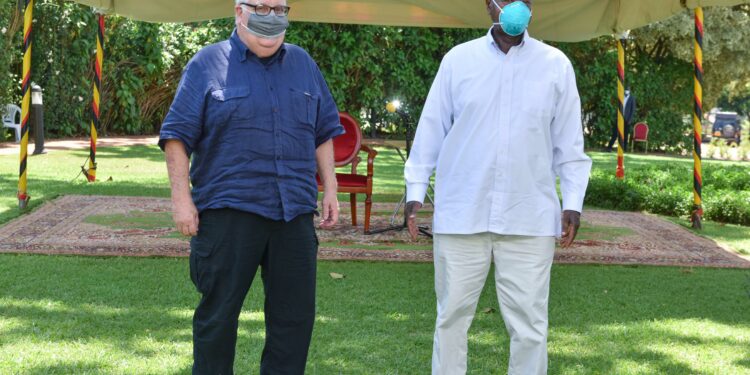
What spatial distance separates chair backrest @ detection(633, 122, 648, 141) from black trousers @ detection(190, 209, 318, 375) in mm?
23119

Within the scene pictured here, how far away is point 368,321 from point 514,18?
8.24ft

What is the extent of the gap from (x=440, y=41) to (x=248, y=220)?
18.5 meters

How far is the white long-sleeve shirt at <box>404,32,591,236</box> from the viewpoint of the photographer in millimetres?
3746

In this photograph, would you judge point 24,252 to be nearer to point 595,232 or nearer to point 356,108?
point 595,232

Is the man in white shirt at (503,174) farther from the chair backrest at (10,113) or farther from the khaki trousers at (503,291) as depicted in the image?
the chair backrest at (10,113)

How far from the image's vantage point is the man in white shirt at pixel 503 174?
3.75 metres

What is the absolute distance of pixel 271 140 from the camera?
11.6 feet

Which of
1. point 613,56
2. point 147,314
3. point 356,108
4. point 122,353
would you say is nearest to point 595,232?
point 147,314

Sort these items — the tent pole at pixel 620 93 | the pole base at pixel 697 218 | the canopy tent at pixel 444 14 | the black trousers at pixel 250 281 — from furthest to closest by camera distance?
the tent pole at pixel 620 93 → the pole base at pixel 697 218 → the canopy tent at pixel 444 14 → the black trousers at pixel 250 281

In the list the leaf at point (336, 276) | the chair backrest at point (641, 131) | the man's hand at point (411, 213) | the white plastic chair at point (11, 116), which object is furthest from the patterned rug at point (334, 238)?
the chair backrest at point (641, 131)

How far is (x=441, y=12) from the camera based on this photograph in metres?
10.3

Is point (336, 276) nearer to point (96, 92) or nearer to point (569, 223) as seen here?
point (569, 223)

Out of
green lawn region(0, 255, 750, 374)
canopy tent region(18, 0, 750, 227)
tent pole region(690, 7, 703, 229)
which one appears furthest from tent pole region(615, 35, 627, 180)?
green lawn region(0, 255, 750, 374)

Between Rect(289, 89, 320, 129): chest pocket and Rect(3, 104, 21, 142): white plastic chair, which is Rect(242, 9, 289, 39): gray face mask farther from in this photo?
Rect(3, 104, 21, 142): white plastic chair
